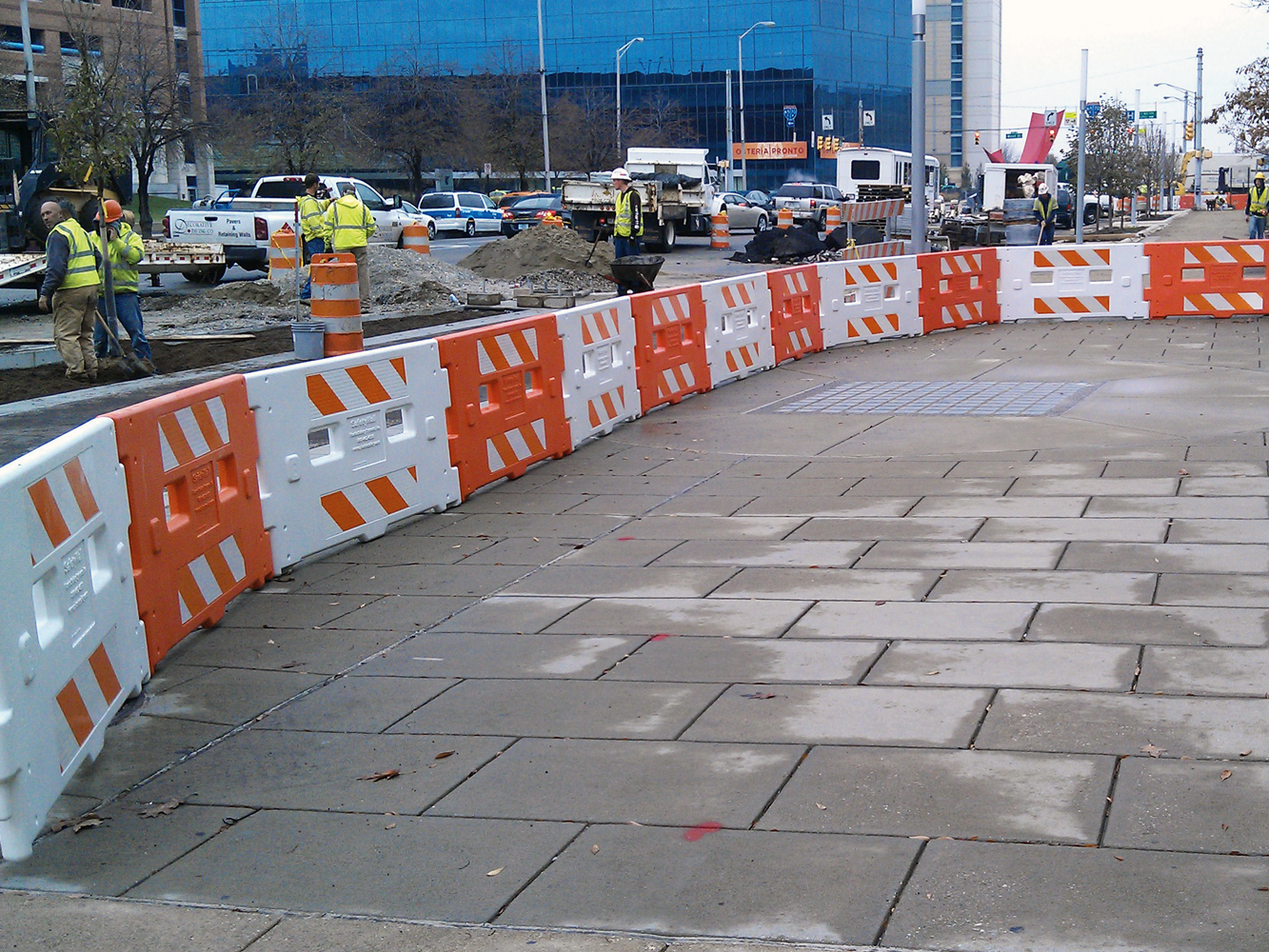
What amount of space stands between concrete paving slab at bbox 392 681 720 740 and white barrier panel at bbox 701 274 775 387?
28.4 ft

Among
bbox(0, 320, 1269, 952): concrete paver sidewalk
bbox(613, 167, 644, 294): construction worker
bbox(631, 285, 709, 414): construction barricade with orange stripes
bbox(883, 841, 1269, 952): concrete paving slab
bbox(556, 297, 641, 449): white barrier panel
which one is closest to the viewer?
bbox(883, 841, 1269, 952): concrete paving slab

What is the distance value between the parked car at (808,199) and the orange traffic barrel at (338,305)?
109 feet

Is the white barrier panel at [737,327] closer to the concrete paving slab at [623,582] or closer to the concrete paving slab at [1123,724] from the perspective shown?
the concrete paving slab at [623,582]

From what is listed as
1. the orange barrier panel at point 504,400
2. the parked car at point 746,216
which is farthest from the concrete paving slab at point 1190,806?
the parked car at point 746,216

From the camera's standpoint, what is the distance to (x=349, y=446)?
8.37 m

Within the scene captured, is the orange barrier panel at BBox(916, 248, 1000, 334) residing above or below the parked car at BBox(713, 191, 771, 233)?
below

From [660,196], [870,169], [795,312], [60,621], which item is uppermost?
[870,169]

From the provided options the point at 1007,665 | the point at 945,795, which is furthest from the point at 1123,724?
the point at 945,795

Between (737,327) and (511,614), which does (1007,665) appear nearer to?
(511,614)

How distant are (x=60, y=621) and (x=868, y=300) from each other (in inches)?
557

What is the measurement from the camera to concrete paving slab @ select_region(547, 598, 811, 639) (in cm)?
637

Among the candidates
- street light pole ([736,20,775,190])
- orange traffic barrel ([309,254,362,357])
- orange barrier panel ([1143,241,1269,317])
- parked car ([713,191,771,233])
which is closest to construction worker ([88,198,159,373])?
orange traffic barrel ([309,254,362,357])

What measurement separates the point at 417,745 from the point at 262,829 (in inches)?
30.4

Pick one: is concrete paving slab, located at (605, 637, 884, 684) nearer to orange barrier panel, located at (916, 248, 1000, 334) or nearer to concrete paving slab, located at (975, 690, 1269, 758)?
concrete paving slab, located at (975, 690, 1269, 758)
